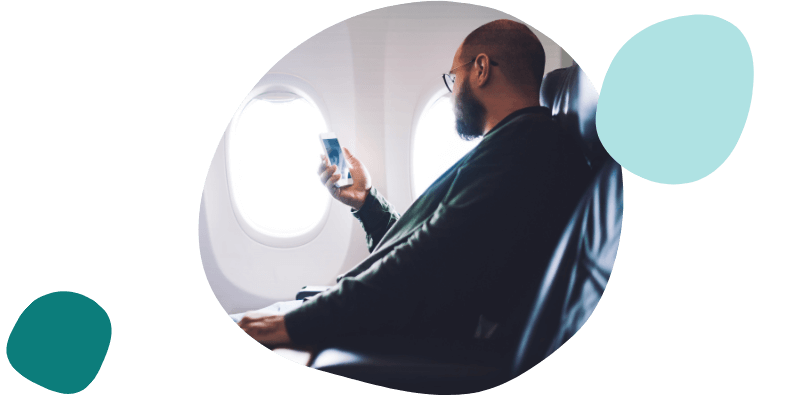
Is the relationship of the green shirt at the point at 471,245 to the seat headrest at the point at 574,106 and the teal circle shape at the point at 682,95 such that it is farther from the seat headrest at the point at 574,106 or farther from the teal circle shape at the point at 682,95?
the teal circle shape at the point at 682,95

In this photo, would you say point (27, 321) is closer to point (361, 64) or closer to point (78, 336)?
point (78, 336)

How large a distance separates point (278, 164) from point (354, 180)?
30 cm

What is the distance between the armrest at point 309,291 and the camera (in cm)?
→ 207

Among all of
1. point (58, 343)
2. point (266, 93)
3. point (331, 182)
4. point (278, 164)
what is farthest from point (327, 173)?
point (58, 343)

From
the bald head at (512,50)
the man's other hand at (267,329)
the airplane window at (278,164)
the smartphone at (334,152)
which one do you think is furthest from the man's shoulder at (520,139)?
the man's other hand at (267,329)

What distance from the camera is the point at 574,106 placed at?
2.01 m

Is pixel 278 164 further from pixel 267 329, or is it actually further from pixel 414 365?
pixel 414 365

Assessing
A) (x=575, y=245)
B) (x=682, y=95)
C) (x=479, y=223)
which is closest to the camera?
(x=682, y=95)

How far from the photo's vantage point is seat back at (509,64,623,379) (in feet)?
6.55

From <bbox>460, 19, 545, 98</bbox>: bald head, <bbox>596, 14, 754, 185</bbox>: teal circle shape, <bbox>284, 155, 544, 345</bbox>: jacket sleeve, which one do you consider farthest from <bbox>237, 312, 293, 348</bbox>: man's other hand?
<bbox>596, 14, 754, 185</bbox>: teal circle shape

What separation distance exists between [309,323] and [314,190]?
50 cm

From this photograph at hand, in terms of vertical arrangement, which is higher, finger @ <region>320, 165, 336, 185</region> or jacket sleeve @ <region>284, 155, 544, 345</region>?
finger @ <region>320, 165, 336, 185</region>

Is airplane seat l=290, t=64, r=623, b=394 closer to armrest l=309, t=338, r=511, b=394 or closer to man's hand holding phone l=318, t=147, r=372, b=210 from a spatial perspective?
armrest l=309, t=338, r=511, b=394

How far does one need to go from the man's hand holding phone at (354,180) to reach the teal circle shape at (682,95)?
3.01 ft
